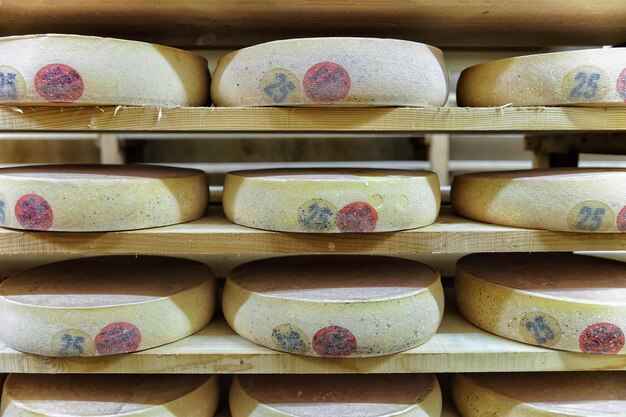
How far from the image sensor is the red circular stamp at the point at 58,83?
997 mm

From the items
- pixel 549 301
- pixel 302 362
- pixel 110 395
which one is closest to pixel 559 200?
pixel 549 301

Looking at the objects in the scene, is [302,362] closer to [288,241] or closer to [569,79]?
[288,241]

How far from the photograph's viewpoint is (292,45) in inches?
40.6

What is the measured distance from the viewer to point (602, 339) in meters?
1.09

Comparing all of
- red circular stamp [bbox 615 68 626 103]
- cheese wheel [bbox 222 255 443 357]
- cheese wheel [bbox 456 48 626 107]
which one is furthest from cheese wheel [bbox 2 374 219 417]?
red circular stamp [bbox 615 68 626 103]

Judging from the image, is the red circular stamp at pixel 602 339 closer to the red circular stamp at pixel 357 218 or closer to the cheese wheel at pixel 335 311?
the cheese wheel at pixel 335 311

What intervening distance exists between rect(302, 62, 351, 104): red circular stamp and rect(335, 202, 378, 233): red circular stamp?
23cm

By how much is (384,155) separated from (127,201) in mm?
1547

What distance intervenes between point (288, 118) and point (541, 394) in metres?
0.91

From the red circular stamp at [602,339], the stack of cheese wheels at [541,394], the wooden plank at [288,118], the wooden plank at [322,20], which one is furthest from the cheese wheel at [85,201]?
the red circular stamp at [602,339]

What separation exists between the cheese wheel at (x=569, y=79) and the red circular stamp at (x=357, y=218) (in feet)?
1.37

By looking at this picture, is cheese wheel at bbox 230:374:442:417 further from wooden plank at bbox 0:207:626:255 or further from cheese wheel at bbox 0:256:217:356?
wooden plank at bbox 0:207:626:255

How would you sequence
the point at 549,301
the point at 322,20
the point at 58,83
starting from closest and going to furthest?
1. the point at 58,83
2. the point at 549,301
3. the point at 322,20

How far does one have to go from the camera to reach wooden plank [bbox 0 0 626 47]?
3.70ft
